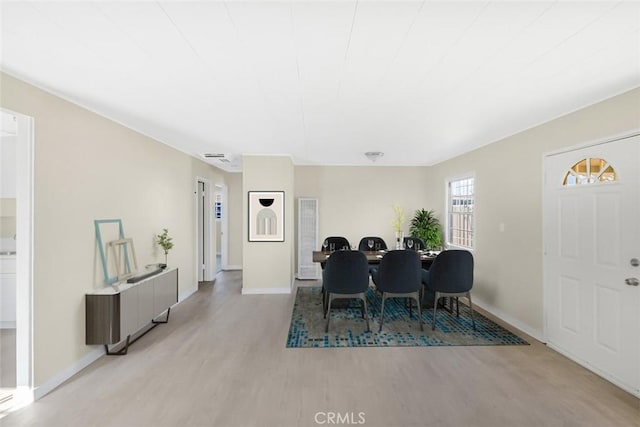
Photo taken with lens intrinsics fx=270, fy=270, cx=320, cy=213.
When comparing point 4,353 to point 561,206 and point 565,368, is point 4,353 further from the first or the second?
point 561,206

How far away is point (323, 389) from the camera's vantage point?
91.9 inches

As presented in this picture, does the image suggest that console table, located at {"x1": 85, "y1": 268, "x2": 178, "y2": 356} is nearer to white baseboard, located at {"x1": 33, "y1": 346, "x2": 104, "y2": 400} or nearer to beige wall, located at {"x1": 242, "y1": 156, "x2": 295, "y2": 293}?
white baseboard, located at {"x1": 33, "y1": 346, "x2": 104, "y2": 400}

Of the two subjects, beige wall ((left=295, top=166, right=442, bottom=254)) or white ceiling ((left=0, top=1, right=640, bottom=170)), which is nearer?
white ceiling ((left=0, top=1, right=640, bottom=170))

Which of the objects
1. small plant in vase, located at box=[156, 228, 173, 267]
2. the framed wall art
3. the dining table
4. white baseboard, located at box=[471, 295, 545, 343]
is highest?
the framed wall art

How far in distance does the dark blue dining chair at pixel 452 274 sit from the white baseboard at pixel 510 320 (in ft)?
1.88

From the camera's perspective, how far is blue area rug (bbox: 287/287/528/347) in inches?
125

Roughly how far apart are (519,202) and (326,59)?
10.5ft

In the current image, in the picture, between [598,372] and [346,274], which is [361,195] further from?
[598,372]

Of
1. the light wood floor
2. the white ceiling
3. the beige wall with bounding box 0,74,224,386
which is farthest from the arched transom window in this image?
the beige wall with bounding box 0,74,224,386

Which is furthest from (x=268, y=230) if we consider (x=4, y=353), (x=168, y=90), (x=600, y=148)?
(x=600, y=148)

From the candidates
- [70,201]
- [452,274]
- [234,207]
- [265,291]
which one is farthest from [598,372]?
[234,207]

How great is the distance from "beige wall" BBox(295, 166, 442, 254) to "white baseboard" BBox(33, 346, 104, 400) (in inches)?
166

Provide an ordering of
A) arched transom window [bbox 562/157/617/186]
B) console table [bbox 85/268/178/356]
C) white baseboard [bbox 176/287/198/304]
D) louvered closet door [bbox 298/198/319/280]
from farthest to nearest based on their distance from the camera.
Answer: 1. louvered closet door [bbox 298/198/319/280]
2. white baseboard [bbox 176/287/198/304]
3. console table [bbox 85/268/178/356]
4. arched transom window [bbox 562/157/617/186]

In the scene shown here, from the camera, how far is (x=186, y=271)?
4.89 metres
